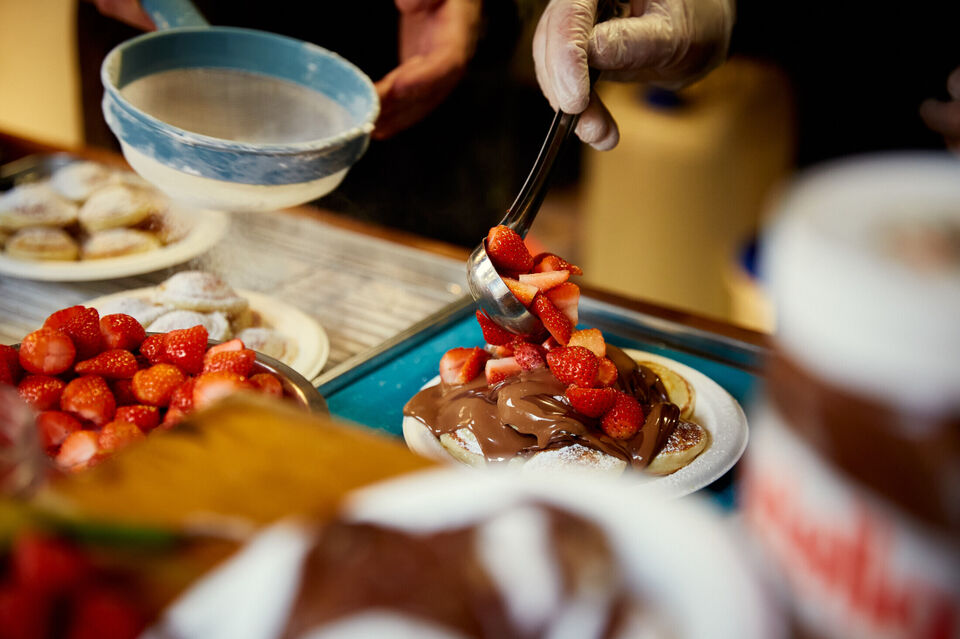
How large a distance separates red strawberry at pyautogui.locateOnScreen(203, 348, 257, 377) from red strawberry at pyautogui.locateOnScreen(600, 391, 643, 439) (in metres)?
0.56

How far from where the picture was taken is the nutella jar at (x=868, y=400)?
392mm

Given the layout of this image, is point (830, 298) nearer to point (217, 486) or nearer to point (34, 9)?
point (217, 486)

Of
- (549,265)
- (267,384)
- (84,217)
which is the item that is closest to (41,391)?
(267,384)

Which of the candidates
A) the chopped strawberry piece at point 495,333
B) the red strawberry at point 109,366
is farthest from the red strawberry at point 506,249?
the red strawberry at point 109,366

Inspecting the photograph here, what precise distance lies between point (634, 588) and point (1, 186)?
7.55ft

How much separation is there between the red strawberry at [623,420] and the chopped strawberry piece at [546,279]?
21 cm

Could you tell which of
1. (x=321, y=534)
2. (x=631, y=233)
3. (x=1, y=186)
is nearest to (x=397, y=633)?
(x=321, y=534)

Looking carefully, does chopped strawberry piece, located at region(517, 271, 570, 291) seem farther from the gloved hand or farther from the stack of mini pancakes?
the stack of mini pancakes

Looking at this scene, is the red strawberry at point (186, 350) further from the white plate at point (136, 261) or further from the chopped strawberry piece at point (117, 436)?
the white plate at point (136, 261)

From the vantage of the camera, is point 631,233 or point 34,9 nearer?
point 631,233

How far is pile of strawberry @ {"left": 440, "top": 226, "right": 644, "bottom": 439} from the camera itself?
134 centimetres

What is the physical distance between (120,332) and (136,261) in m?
0.67

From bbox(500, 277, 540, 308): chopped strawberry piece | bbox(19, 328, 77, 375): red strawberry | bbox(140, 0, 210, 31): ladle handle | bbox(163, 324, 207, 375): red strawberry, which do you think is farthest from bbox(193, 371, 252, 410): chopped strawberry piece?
bbox(140, 0, 210, 31): ladle handle

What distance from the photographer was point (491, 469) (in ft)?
4.35
